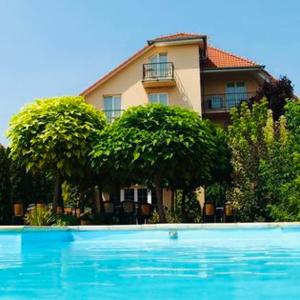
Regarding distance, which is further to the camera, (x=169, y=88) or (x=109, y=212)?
(x=169, y=88)

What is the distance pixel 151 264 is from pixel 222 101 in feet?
75.2

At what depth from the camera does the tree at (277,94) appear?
25.5 metres

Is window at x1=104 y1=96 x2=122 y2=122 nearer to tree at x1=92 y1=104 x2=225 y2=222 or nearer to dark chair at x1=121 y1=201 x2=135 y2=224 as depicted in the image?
dark chair at x1=121 y1=201 x2=135 y2=224

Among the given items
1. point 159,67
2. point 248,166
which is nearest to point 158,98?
point 159,67

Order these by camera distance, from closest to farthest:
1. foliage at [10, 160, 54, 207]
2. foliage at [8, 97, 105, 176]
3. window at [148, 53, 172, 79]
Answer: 1. foliage at [8, 97, 105, 176]
2. foliage at [10, 160, 54, 207]
3. window at [148, 53, 172, 79]

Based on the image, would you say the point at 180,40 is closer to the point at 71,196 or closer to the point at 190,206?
the point at 190,206

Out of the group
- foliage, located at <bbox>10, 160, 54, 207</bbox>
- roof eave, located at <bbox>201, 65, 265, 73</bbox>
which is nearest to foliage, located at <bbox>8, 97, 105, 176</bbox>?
foliage, located at <bbox>10, 160, 54, 207</bbox>

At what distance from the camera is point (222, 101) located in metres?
29.8

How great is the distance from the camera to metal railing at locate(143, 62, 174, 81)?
1128 inches

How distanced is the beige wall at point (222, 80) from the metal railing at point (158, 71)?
2771 millimetres

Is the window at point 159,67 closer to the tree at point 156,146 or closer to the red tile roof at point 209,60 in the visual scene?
the red tile roof at point 209,60

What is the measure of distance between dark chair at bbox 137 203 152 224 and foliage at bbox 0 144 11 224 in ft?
16.4

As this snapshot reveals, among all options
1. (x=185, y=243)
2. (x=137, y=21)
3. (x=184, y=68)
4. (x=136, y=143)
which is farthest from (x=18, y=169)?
(x=184, y=68)

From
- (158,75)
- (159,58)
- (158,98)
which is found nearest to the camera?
(158,75)
